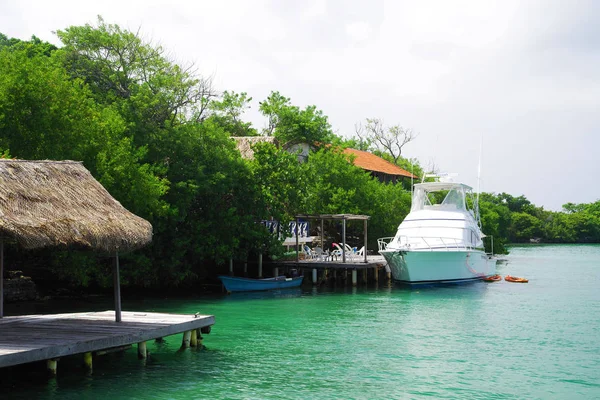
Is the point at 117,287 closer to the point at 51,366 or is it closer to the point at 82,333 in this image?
the point at 82,333

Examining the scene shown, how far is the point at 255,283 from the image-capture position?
33281 millimetres

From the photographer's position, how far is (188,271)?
30812 mm

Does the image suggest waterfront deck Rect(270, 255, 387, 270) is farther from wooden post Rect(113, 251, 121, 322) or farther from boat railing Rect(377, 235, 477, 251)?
wooden post Rect(113, 251, 121, 322)

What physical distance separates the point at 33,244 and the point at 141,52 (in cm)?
2238

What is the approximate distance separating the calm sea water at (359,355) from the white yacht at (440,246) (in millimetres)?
5151

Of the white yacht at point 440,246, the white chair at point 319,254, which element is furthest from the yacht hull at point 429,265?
the white chair at point 319,254

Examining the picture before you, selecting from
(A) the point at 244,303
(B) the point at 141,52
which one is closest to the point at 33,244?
(A) the point at 244,303

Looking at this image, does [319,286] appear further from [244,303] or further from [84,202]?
[84,202]

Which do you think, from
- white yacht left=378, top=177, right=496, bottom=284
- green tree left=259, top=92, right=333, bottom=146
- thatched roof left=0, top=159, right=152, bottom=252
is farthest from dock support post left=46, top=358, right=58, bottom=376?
green tree left=259, top=92, right=333, bottom=146

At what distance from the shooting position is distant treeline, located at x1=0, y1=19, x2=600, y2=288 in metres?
24.5

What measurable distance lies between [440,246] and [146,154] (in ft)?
51.5

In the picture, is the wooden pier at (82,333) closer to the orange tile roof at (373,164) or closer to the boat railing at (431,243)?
the boat railing at (431,243)

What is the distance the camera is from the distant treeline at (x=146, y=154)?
80.3 feet

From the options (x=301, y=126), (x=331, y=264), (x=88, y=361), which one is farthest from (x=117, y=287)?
(x=301, y=126)
